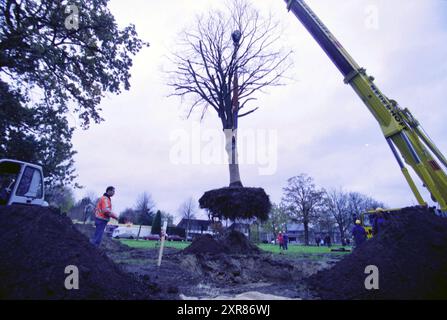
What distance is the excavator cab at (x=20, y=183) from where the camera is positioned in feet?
18.7

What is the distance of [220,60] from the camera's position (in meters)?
13.1

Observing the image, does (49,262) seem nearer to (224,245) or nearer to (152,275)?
(152,275)

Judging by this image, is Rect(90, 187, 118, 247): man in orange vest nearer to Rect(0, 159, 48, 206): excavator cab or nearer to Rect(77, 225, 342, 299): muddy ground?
Rect(77, 225, 342, 299): muddy ground

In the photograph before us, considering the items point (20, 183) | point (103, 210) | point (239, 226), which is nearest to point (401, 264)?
point (103, 210)

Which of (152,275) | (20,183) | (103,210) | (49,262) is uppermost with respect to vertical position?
(20,183)

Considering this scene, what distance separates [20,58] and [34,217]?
8193 mm

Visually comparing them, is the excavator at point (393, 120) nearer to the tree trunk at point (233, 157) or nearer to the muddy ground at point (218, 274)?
the muddy ground at point (218, 274)

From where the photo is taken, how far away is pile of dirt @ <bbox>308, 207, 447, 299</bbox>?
409cm

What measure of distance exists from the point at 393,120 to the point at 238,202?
20.3 feet

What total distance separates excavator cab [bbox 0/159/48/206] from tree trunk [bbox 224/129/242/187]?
719 centimetres

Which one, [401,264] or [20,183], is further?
[20,183]

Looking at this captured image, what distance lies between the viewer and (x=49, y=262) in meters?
3.74

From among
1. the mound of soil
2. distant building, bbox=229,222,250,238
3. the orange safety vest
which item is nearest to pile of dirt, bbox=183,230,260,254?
distant building, bbox=229,222,250,238
